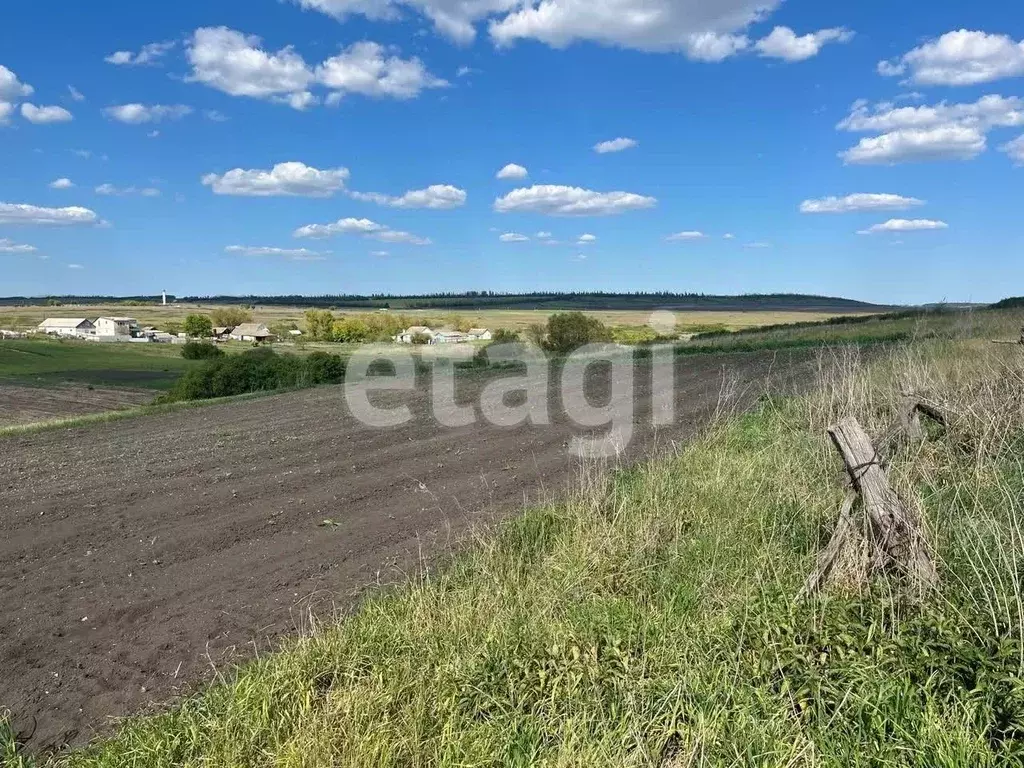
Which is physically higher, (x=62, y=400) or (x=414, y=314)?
(x=414, y=314)

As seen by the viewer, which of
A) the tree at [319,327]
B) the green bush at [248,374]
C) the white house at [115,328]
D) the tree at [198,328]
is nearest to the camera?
the green bush at [248,374]

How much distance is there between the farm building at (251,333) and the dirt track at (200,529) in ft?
123

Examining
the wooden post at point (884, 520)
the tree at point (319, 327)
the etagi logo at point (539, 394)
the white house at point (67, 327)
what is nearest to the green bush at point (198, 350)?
the tree at point (319, 327)

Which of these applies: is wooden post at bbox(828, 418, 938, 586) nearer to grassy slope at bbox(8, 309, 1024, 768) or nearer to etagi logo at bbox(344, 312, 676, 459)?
grassy slope at bbox(8, 309, 1024, 768)

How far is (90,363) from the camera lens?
43.9 meters

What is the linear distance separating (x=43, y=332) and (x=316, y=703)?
6851 centimetres

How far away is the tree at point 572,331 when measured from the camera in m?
30.7

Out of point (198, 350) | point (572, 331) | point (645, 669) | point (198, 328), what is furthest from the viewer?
point (198, 328)

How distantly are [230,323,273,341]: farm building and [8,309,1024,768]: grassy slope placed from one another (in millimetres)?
45154

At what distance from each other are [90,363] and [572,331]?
3081cm

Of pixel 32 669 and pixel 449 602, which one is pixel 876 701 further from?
pixel 32 669

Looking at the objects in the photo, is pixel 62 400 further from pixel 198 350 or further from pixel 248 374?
pixel 198 350

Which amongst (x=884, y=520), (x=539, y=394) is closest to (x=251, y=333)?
(x=539, y=394)

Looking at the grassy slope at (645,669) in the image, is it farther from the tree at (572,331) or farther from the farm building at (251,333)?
the farm building at (251,333)
